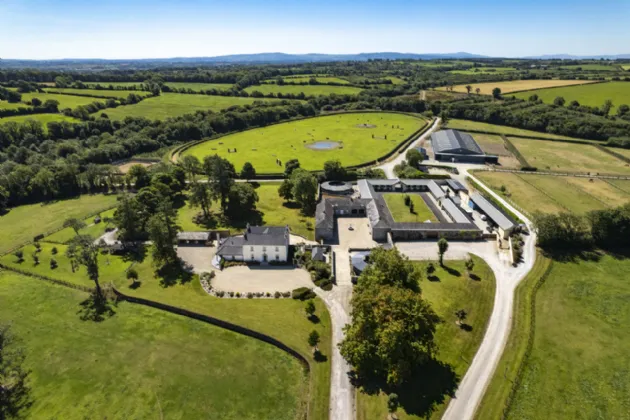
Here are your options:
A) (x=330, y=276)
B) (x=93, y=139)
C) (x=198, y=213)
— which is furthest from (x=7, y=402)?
(x=93, y=139)

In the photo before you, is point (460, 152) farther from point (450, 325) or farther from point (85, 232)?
point (85, 232)

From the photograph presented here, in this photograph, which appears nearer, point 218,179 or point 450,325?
point 450,325

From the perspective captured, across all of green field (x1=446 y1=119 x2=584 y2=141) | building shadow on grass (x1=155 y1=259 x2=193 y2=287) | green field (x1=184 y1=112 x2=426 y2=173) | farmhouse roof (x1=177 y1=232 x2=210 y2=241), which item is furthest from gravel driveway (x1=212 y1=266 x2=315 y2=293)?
green field (x1=446 y1=119 x2=584 y2=141)

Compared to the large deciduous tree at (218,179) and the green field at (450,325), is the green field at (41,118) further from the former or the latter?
the green field at (450,325)

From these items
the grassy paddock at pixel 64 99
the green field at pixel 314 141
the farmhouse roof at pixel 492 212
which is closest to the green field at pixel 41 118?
the grassy paddock at pixel 64 99

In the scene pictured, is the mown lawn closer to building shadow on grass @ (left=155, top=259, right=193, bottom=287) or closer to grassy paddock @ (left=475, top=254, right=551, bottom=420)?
building shadow on grass @ (left=155, top=259, right=193, bottom=287)

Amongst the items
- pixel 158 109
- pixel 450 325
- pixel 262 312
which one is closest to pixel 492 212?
pixel 450 325
